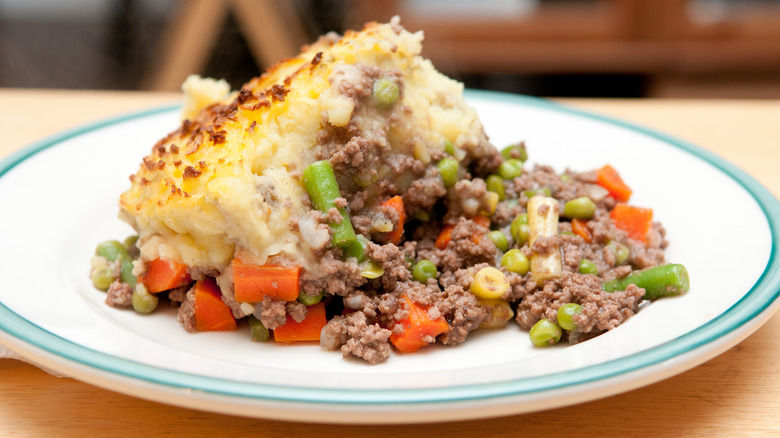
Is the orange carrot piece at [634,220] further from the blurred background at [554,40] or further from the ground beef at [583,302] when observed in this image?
the blurred background at [554,40]

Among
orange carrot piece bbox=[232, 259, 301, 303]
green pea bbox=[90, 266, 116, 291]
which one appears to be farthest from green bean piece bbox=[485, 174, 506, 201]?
green pea bbox=[90, 266, 116, 291]

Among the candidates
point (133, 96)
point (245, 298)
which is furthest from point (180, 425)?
point (133, 96)

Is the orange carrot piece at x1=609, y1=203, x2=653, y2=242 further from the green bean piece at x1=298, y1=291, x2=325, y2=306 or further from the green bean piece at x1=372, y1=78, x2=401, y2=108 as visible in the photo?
the green bean piece at x1=298, y1=291, x2=325, y2=306

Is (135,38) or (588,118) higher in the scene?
(588,118)

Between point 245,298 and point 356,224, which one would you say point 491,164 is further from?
point 245,298

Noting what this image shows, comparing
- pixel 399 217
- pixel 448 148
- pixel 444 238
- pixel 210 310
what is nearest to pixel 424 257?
pixel 444 238

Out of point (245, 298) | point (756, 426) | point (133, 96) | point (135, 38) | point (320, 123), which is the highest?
point (320, 123)

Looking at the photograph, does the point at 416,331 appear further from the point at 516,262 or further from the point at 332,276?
the point at 516,262

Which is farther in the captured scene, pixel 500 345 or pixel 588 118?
pixel 588 118

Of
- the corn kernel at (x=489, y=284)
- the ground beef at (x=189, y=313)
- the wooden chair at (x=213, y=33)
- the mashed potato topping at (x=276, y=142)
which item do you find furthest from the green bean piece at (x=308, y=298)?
the wooden chair at (x=213, y=33)
